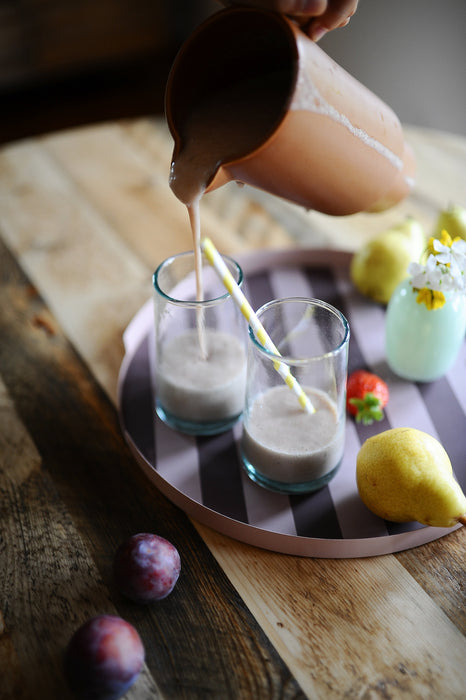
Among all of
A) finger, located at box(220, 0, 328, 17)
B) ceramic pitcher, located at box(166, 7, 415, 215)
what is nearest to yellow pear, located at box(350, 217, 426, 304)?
ceramic pitcher, located at box(166, 7, 415, 215)

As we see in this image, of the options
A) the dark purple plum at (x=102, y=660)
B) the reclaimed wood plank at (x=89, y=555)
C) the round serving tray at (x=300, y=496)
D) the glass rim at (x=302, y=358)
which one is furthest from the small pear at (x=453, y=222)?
the dark purple plum at (x=102, y=660)

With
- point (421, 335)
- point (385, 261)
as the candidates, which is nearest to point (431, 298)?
point (421, 335)

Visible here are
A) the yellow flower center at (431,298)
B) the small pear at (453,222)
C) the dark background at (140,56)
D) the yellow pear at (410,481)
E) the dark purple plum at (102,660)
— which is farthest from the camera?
the dark background at (140,56)

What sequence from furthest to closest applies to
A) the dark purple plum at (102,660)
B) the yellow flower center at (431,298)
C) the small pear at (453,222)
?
the small pear at (453,222), the yellow flower center at (431,298), the dark purple plum at (102,660)

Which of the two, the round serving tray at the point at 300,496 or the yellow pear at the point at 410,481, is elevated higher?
the yellow pear at the point at 410,481

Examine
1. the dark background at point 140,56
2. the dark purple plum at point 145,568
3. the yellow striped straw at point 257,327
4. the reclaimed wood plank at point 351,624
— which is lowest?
the dark background at point 140,56

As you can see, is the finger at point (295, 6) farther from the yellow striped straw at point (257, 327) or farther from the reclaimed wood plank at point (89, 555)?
the reclaimed wood plank at point (89, 555)
